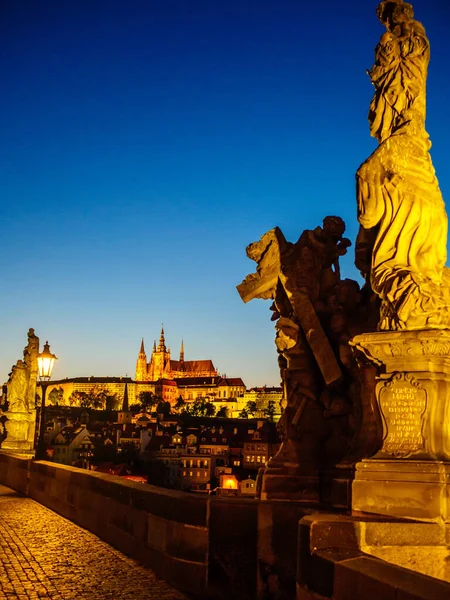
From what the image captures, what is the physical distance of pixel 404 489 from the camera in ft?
17.4

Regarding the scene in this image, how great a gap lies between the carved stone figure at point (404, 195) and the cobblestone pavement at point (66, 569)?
3.18 metres

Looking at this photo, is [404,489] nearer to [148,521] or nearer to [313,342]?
[313,342]

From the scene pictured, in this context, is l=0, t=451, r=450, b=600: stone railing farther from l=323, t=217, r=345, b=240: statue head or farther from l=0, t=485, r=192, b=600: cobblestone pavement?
l=323, t=217, r=345, b=240: statue head

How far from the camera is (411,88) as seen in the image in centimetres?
632

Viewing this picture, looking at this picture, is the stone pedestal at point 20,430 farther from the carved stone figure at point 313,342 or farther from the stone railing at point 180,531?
the carved stone figure at point 313,342

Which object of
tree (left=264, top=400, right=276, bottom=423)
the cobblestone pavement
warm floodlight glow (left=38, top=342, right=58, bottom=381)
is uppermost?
tree (left=264, top=400, right=276, bottom=423)

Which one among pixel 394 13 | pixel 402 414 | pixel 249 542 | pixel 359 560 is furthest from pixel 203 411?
pixel 359 560

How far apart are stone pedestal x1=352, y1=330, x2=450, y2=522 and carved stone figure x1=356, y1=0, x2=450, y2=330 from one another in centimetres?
18

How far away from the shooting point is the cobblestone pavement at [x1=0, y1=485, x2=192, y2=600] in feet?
22.6

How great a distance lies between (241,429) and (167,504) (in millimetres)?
148300

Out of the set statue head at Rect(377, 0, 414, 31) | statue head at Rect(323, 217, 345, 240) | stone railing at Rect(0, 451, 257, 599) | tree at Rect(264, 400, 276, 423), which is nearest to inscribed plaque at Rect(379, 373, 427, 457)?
stone railing at Rect(0, 451, 257, 599)

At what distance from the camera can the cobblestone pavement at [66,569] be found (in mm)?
6895

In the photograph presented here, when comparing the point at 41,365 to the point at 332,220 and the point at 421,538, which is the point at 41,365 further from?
the point at 421,538

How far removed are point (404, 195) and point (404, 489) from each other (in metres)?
2.08
